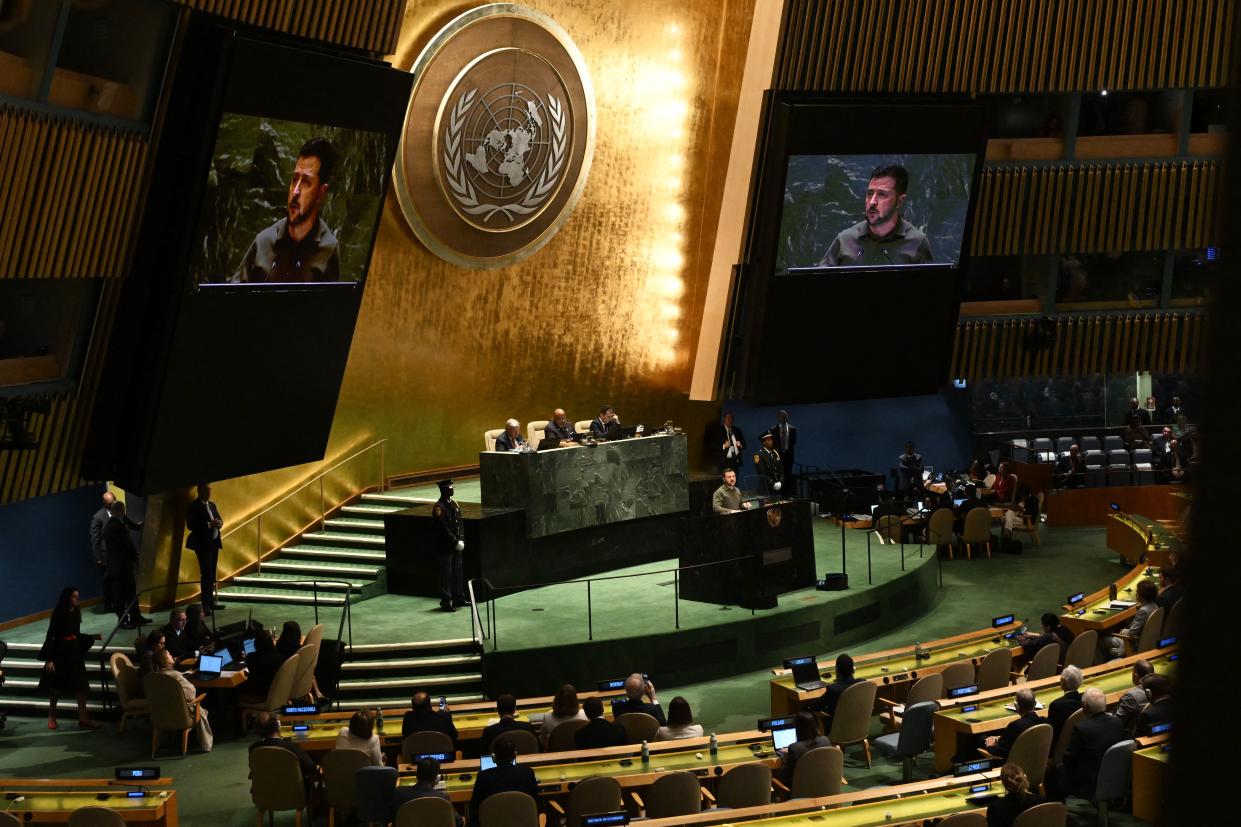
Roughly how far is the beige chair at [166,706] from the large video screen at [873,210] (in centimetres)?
985

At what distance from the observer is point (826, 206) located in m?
18.9

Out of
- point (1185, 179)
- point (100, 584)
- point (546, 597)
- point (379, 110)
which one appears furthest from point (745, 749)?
point (1185, 179)

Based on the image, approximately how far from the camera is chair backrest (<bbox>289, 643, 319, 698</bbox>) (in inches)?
510

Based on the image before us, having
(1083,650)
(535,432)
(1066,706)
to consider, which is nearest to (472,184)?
(535,432)

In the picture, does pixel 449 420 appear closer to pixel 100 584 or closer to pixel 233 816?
pixel 100 584

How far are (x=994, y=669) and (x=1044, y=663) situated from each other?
0.55 meters

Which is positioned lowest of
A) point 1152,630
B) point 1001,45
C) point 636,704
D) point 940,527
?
point 636,704

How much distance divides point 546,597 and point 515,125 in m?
6.27

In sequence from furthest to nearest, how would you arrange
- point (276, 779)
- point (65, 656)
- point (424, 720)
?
1. point (65, 656)
2. point (424, 720)
3. point (276, 779)

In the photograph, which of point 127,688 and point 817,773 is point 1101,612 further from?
point 127,688

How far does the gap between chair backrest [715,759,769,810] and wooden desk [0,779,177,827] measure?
3624 millimetres

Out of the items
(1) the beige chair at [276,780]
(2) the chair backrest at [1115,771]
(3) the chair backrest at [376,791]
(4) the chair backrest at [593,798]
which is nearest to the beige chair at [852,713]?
(2) the chair backrest at [1115,771]

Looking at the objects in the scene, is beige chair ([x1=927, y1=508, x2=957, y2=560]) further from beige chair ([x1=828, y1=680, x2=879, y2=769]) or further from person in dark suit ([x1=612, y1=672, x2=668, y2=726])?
person in dark suit ([x1=612, y1=672, x2=668, y2=726])

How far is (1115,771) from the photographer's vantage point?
31.2 ft
